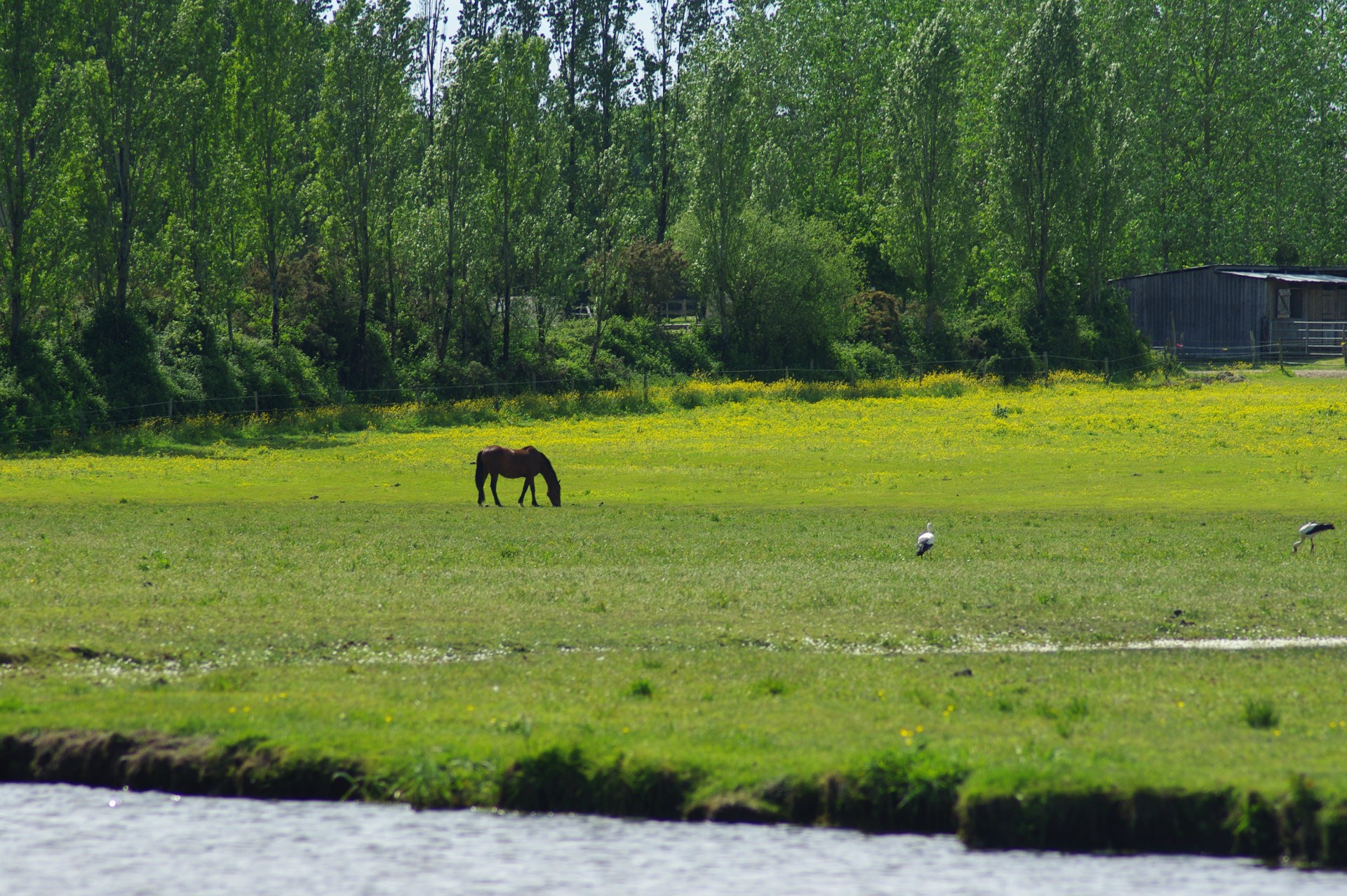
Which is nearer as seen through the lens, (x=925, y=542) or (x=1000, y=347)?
(x=925, y=542)

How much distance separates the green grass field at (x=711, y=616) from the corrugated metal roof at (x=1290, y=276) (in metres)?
43.6

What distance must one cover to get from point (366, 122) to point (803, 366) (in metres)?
30.0

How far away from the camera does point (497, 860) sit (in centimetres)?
1211

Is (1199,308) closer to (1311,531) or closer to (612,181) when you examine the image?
(612,181)

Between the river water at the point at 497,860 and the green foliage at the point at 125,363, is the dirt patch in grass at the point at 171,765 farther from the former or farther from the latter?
the green foliage at the point at 125,363

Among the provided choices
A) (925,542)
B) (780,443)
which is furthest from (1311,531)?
(780,443)

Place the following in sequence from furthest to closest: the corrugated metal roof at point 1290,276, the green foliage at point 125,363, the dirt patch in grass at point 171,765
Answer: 1. the corrugated metal roof at point 1290,276
2. the green foliage at point 125,363
3. the dirt patch in grass at point 171,765

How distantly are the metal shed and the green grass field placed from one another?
4386cm

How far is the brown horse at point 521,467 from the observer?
3850 cm

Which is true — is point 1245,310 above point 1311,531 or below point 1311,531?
above

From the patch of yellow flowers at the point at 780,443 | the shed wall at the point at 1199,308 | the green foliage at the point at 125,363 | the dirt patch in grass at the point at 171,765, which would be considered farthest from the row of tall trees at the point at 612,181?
the dirt patch in grass at the point at 171,765

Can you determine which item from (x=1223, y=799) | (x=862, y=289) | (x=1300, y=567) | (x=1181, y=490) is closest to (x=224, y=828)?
(x=1223, y=799)

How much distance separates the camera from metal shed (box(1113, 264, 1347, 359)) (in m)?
87.8

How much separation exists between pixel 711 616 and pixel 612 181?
62729mm
